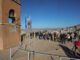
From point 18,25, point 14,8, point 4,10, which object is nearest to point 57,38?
point 18,25

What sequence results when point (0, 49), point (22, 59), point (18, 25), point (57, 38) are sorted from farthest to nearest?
point (57, 38) → point (18, 25) → point (0, 49) → point (22, 59)

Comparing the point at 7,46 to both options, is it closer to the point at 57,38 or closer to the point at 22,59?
the point at 22,59

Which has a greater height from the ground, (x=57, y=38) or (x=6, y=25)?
(x=6, y=25)

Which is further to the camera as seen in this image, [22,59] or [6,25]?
[6,25]

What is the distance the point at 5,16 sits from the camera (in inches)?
364

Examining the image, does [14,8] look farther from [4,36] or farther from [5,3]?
[4,36]

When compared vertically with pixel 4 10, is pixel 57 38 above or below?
below

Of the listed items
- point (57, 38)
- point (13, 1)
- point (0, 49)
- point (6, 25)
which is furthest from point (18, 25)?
point (57, 38)

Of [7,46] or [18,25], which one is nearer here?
[7,46]

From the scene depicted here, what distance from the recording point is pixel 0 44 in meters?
8.74

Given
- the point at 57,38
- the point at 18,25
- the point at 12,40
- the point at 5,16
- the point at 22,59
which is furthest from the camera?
the point at 57,38

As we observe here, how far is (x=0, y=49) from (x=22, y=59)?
A: 153 inches

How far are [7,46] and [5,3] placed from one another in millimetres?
4931

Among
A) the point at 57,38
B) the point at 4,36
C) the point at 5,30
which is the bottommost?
the point at 57,38
